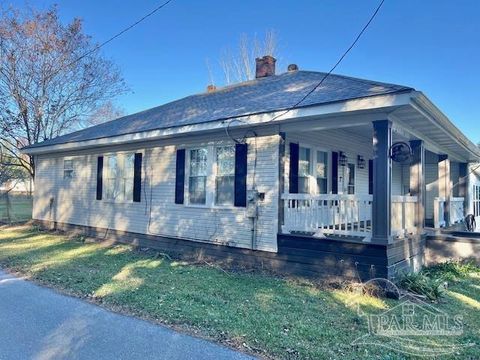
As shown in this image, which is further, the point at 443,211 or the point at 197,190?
the point at 443,211

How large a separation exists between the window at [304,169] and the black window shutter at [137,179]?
4.69 metres

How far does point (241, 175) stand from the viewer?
819 centimetres

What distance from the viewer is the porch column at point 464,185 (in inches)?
556

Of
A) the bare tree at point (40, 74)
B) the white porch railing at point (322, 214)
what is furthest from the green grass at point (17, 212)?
the white porch railing at point (322, 214)

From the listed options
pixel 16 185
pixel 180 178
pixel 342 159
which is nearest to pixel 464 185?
pixel 342 159

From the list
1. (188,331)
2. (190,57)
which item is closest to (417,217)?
(188,331)

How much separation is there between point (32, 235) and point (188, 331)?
35.3 feet

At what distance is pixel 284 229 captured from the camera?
7.52 m

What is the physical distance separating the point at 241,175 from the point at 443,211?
22.8 ft

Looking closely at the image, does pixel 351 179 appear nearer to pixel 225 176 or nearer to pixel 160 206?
pixel 225 176

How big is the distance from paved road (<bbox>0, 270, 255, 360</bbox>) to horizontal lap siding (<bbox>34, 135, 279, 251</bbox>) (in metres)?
3.78

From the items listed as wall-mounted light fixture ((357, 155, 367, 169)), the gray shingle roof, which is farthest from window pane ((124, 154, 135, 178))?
wall-mounted light fixture ((357, 155, 367, 169))

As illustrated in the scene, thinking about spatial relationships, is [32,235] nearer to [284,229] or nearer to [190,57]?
[284,229]

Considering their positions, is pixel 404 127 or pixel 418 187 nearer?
pixel 404 127
